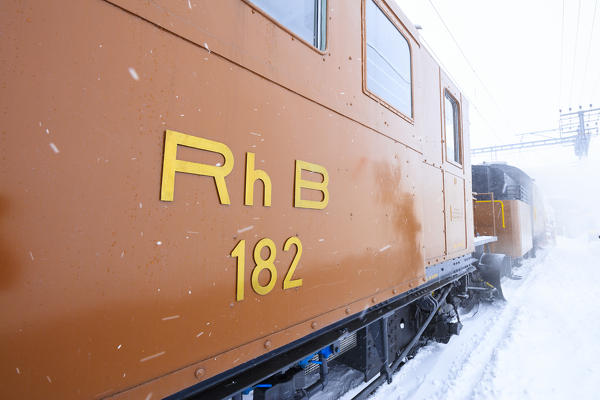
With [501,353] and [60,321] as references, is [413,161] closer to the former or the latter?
[60,321]

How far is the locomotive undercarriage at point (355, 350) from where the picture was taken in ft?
4.14

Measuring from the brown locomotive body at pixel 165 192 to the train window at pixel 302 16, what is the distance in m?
0.04

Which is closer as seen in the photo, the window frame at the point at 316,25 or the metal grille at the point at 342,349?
the window frame at the point at 316,25

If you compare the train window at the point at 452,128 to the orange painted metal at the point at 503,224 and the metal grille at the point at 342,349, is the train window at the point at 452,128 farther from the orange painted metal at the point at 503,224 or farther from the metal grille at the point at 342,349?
the orange painted metal at the point at 503,224

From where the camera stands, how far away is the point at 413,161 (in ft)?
8.05

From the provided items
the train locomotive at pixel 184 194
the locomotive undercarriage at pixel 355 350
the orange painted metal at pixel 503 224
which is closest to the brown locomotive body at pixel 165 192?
the train locomotive at pixel 184 194

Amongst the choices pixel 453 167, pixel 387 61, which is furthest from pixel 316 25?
pixel 453 167

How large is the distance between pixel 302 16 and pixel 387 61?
98 centimetres

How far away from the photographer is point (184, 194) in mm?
953

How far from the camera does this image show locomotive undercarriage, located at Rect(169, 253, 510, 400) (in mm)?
1263

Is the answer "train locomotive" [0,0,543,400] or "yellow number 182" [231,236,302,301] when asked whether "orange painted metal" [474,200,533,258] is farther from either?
"yellow number 182" [231,236,302,301]

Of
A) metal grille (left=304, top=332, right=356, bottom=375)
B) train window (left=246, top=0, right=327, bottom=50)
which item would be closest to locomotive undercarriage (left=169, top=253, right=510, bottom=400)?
metal grille (left=304, top=332, right=356, bottom=375)

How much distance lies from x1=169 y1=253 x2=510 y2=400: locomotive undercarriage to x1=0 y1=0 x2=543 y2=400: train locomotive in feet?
0.06

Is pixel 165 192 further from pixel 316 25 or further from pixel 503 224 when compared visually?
pixel 503 224
